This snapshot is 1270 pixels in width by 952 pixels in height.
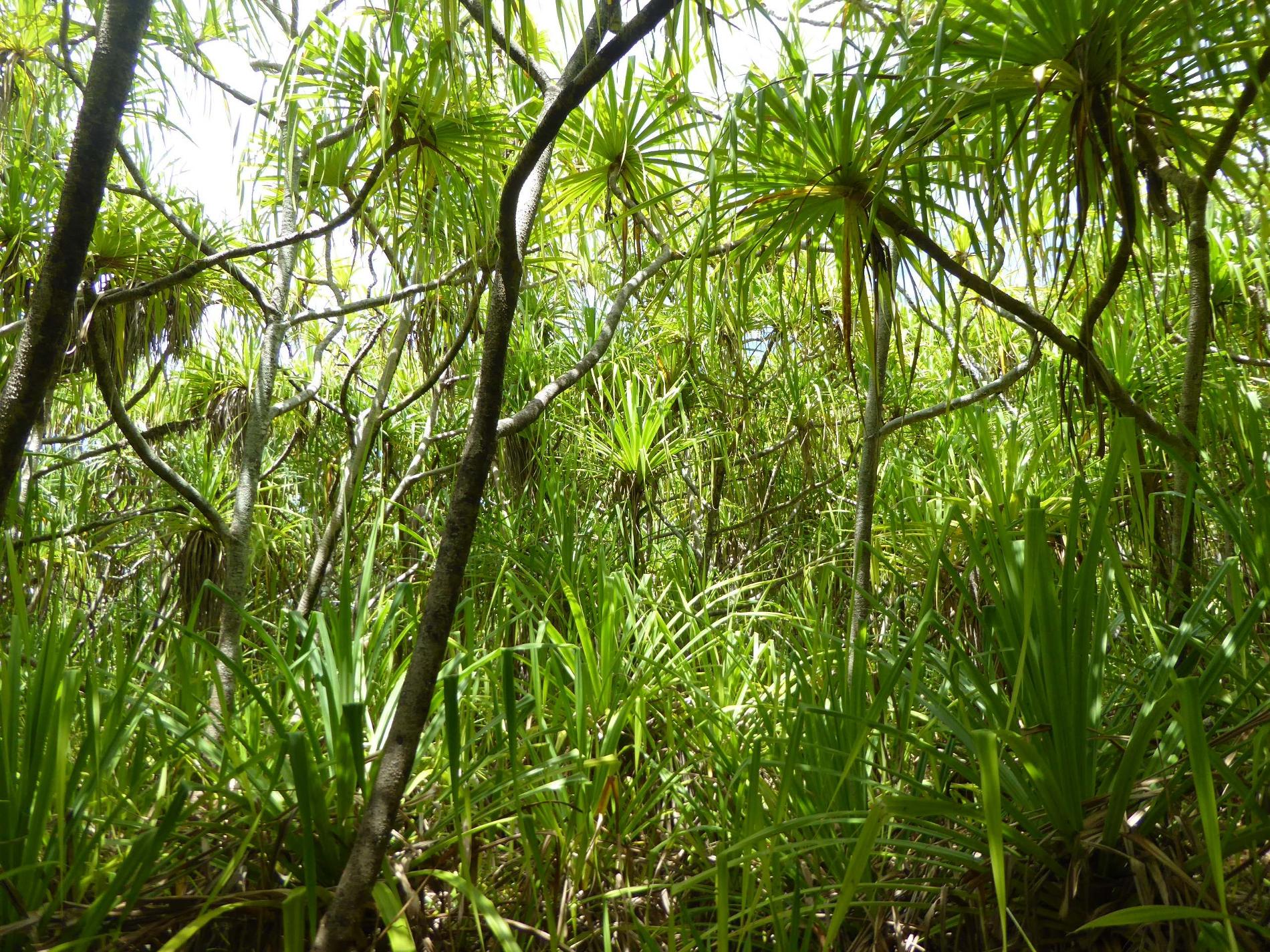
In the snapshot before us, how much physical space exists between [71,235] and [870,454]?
56.4 inches

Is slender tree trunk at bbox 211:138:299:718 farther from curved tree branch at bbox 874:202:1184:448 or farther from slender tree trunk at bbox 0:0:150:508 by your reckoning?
curved tree branch at bbox 874:202:1184:448

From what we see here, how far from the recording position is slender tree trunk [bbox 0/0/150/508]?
100cm

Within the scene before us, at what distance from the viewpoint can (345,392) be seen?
245 centimetres

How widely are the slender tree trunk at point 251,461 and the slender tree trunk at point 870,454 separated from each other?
1.51m

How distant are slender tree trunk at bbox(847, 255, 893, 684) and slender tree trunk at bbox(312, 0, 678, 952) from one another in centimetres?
77

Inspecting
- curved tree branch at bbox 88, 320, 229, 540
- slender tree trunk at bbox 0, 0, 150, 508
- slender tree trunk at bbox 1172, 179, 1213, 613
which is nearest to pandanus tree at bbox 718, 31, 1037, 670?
slender tree trunk at bbox 1172, 179, 1213, 613

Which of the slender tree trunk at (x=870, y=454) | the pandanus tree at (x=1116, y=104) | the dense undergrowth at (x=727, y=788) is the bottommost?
the dense undergrowth at (x=727, y=788)

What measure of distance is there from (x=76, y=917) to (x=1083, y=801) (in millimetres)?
1219

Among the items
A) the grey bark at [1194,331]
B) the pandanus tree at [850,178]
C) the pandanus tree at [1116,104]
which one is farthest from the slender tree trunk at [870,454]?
the grey bark at [1194,331]

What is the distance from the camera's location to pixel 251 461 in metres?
2.55

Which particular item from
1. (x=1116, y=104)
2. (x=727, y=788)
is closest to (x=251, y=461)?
(x=727, y=788)

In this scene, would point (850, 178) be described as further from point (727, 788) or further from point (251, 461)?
point (251, 461)

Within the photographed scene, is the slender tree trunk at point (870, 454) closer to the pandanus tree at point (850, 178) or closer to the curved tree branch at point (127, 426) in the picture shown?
the pandanus tree at point (850, 178)

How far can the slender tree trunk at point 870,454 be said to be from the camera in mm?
1647
